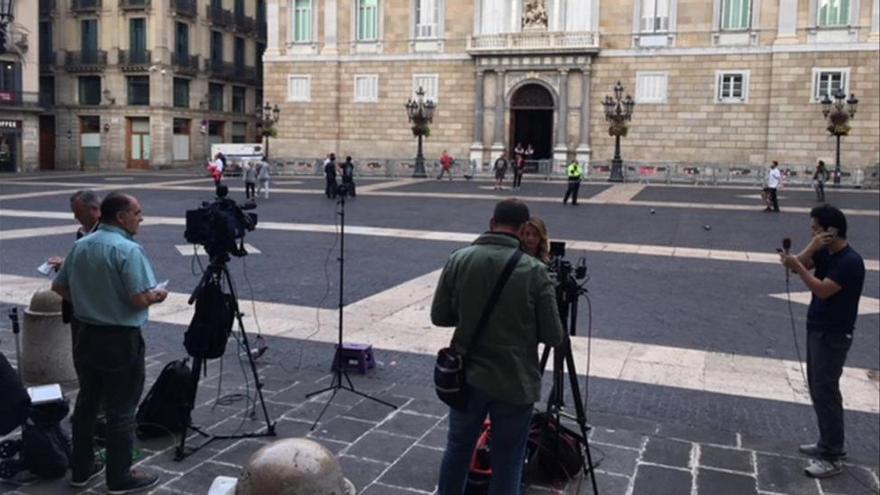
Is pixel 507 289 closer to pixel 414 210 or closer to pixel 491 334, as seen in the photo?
pixel 491 334

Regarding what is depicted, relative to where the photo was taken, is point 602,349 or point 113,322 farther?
point 602,349

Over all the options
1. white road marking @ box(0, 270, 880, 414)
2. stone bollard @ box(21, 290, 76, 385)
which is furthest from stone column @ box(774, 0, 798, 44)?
stone bollard @ box(21, 290, 76, 385)

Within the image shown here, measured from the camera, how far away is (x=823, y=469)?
5.50 metres

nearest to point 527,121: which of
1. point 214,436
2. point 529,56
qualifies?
point 529,56

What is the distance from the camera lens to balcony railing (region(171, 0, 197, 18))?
2018 inches

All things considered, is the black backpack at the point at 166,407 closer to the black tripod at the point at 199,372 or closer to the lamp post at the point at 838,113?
the black tripod at the point at 199,372

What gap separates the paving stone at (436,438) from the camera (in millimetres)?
5859

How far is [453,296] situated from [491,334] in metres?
0.32

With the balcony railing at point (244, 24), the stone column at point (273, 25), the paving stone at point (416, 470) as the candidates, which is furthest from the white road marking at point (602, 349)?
the balcony railing at point (244, 24)

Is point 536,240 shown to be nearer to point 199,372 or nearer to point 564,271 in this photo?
point 564,271

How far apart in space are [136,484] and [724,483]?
372cm

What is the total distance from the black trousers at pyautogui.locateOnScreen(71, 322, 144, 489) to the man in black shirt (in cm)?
423

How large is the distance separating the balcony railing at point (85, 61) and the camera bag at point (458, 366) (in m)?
52.9

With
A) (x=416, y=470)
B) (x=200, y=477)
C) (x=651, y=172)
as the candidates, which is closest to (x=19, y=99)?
(x=651, y=172)
